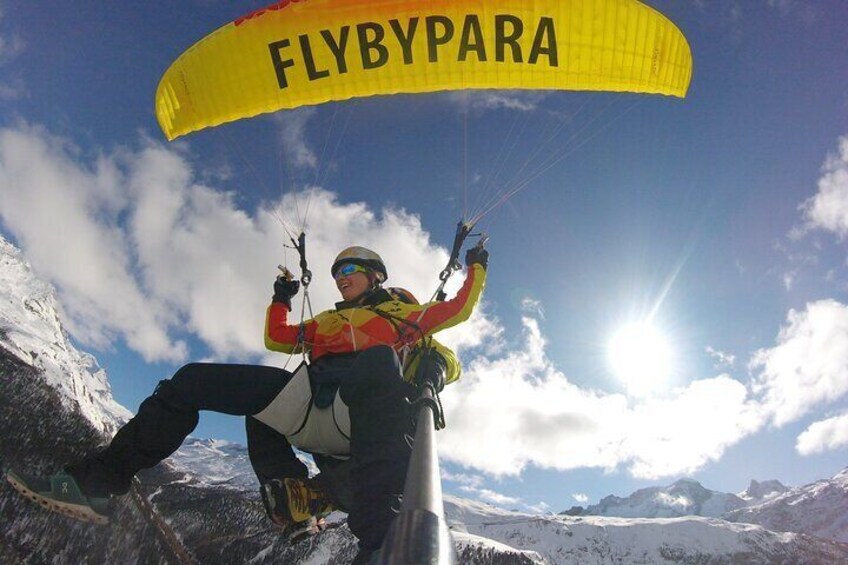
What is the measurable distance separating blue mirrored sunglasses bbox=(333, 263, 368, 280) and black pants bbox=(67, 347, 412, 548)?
1.49 metres

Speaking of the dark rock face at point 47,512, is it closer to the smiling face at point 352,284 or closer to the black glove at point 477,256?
the smiling face at point 352,284

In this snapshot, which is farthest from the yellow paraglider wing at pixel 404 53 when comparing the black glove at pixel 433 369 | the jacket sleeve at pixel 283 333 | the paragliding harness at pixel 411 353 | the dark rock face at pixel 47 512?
the dark rock face at pixel 47 512

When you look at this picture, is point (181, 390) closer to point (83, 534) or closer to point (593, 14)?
point (83, 534)

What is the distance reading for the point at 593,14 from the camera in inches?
290

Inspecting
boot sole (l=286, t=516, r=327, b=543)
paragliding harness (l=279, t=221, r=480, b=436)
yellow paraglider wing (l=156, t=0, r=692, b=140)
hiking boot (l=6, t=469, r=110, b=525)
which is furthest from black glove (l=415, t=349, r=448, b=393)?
yellow paraglider wing (l=156, t=0, r=692, b=140)

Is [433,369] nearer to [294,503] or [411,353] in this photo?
[411,353]

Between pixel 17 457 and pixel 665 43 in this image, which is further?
pixel 665 43

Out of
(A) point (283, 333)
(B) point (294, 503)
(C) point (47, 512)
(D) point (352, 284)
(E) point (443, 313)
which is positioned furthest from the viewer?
(D) point (352, 284)

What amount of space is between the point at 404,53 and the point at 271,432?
216 inches

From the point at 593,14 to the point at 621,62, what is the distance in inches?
36.5

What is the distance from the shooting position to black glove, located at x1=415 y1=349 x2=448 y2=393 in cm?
A: 460

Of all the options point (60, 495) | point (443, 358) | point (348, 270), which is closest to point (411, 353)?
point (443, 358)

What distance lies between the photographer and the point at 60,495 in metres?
4.01

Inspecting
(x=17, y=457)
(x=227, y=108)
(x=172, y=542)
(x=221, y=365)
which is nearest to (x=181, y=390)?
(x=221, y=365)
